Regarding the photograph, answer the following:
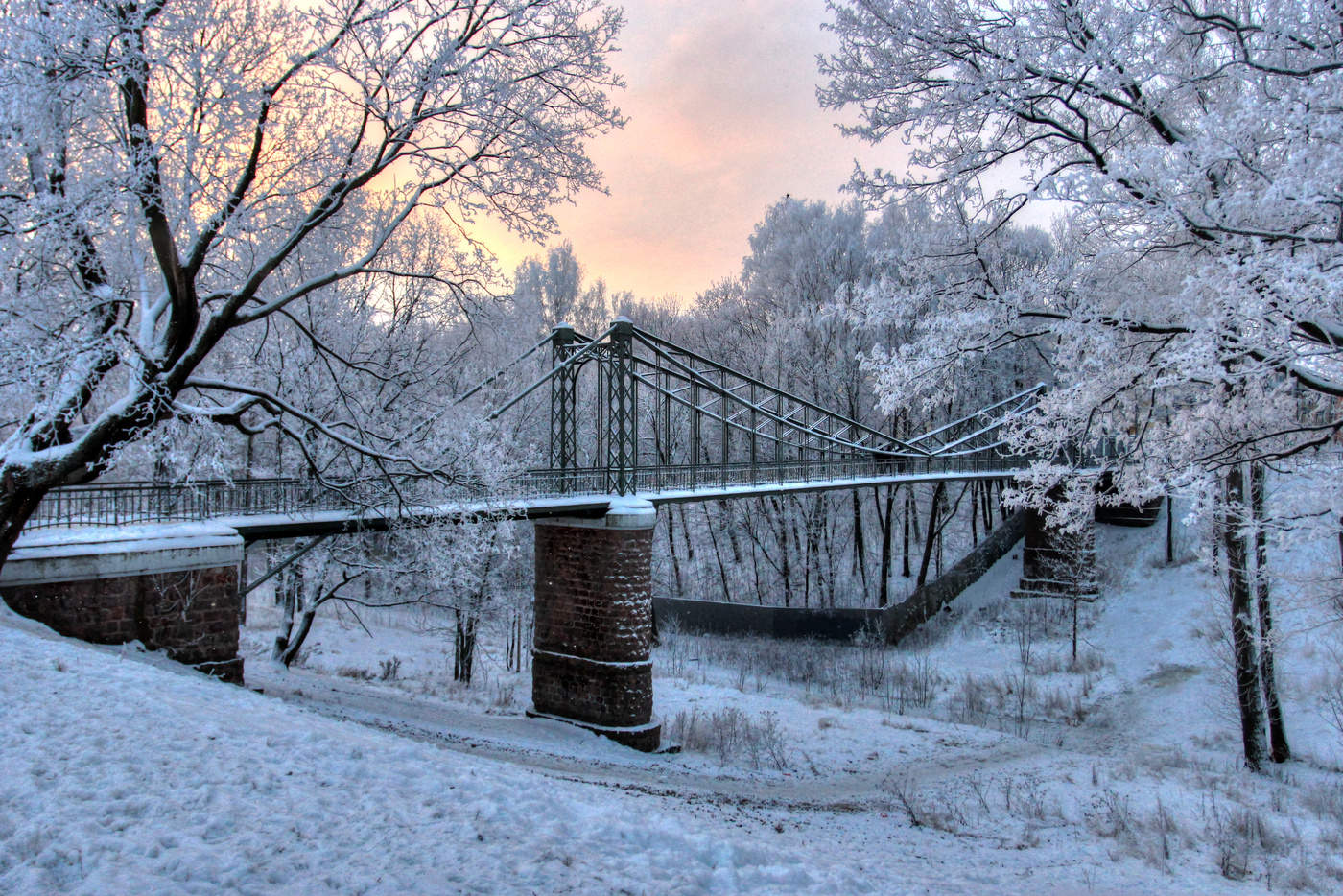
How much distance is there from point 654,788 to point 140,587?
558cm

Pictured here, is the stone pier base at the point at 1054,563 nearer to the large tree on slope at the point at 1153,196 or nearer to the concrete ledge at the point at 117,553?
the large tree on slope at the point at 1153,196

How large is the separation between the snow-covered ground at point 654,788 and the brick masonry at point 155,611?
0.27 metres

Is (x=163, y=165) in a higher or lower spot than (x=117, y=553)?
higher

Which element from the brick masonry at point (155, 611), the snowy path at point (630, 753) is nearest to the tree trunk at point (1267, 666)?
the snowy path at point (630, 753)

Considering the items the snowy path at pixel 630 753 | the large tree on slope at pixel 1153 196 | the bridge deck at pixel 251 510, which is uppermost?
the large tree on slope at pixel 1153 196

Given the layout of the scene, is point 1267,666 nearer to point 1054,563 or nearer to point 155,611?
point 1054,563

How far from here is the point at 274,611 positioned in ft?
75.7

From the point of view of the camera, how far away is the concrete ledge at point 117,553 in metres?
6.80

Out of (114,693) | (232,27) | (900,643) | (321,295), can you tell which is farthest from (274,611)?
(232,27)

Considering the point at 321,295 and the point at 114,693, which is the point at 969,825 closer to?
the point at 114,693

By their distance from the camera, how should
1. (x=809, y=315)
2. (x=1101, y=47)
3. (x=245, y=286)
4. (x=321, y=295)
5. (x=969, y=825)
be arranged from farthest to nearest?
(x=809, y=315) → (x=321, y=295) → (x=969, y=825) → (x=245, y=286) → (x=1101, y=47)

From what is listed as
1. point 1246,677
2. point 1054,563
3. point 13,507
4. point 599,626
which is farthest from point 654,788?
point 1054,563

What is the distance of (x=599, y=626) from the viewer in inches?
473

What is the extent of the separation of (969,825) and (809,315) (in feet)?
57.9
